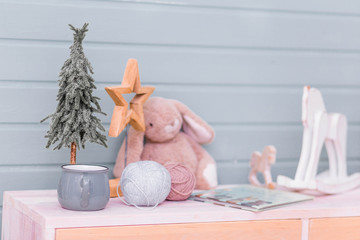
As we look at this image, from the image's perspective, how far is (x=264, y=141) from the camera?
144 cm

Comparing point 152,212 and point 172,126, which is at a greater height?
point 172,126

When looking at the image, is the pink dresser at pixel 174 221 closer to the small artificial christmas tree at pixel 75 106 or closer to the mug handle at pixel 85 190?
the mug handle at pixel 85 190

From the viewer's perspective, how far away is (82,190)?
968mm

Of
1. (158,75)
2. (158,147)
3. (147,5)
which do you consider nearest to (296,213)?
(158,147)

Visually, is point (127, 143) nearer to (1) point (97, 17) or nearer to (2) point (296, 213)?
(1) point (97, 17)

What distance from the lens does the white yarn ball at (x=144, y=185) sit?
1034 mm

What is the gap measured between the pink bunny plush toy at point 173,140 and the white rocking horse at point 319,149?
0.64 feet

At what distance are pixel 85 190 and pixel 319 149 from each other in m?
0.64

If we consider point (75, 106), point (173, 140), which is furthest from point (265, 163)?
point (75, 106)

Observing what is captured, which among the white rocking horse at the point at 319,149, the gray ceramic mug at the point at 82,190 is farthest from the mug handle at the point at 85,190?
the white rocking horse at the point at 319,149

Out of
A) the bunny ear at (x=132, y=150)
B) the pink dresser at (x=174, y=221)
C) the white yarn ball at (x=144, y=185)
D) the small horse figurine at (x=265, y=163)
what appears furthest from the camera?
the small horse figurine at (x=265, y=163)

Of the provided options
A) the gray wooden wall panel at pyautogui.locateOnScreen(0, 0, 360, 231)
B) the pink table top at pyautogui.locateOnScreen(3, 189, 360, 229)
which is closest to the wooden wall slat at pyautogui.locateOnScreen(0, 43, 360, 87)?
the gray wooden wall panel at pyautogui.locateOnScreen(0, 0, 360, 231)

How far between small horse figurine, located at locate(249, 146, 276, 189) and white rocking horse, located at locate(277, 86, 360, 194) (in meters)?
0.05

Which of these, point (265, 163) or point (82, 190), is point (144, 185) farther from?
point (265, 163)
